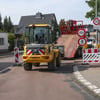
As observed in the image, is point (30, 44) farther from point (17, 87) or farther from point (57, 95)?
point (57, 95)

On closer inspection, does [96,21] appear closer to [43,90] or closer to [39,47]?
[39,47]

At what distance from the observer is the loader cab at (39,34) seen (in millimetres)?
16516

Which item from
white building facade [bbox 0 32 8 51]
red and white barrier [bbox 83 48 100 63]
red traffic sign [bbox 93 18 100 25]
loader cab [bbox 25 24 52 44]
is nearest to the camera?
loader cab [bbox 25 24 52 44]

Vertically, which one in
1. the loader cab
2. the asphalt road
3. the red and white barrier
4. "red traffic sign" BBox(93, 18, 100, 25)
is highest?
"red traffic sign" BBox(93, 18, 100, 25)

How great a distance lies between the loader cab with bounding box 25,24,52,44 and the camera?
16516 millimetres

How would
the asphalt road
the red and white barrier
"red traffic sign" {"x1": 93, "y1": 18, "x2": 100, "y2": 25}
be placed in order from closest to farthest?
the asphalt road < the red and white barrier < "red traffic sign" {"x1": 93, "y1": 18, "x2": 100, "y2": 25}

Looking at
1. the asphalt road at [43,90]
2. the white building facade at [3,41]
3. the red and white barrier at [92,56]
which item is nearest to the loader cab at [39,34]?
the red and white barrier at [92,56]

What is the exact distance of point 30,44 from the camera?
16.3 m

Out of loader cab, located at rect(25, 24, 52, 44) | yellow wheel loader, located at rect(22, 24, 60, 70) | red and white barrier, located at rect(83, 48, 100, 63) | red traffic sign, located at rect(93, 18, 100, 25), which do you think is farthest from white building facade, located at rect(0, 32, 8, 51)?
red and white barrier, located at rect(83, 48, 100, 63)

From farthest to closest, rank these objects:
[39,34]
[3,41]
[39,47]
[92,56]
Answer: [3,41] < [92,56] < [39,34] < [39,47]

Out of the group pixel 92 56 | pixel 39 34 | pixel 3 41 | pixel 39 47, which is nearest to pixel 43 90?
pixel 39 47

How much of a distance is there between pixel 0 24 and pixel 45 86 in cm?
8474

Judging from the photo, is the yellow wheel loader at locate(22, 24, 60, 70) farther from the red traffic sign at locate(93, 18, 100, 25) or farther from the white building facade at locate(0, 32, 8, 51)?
the white building facade at locate(0, 32, 8, 51)

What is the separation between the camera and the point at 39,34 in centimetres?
1673
